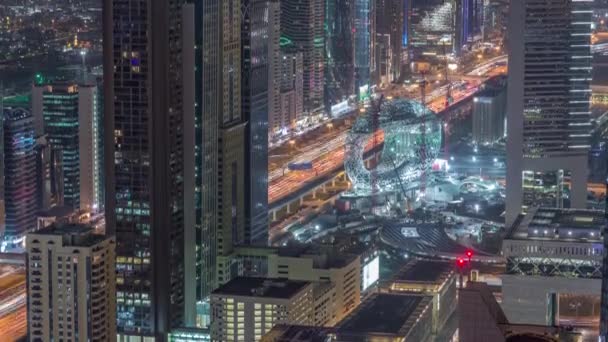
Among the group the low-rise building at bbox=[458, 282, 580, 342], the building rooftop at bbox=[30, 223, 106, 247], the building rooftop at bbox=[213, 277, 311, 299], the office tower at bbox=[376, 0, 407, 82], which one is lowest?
the building rooftop at bbox=[213, 277, 311, 299]

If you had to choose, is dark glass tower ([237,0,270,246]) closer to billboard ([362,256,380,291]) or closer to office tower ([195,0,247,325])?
office tower ([195,0,247,325])

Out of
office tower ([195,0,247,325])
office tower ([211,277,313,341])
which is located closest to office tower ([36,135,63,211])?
office tower ([195,0,247,325])

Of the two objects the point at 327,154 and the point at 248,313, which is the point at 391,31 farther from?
the point at 248,313

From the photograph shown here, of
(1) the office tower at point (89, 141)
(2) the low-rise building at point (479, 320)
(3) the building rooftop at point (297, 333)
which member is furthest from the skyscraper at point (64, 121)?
(2) the low-rise building at point (479, 320)

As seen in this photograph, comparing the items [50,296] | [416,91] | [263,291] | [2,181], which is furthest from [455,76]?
[50,296]

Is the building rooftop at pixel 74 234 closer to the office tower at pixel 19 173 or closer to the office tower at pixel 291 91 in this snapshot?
the office tower at pixel 19 173

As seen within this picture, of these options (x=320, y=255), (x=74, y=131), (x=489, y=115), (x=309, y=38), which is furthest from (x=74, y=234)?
(x=309, y=38)
